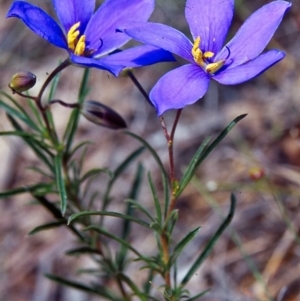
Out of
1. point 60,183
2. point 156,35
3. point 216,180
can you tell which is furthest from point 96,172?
point 216,180

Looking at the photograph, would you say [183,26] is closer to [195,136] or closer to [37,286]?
[195,136]

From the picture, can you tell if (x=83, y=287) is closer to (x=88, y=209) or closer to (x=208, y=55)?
(x=88, y=209)

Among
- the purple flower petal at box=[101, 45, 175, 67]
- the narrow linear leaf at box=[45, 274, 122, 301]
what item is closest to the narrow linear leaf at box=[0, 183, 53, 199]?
the narrow linear leaf at box=[45, 274, 122, 301]

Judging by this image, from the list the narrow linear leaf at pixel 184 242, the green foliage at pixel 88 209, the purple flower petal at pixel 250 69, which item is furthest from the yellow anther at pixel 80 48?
the narrow linear leaf at pixel 184 242

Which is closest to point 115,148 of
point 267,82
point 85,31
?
point 267,82

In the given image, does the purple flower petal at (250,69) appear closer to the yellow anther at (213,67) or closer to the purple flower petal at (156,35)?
the yellow anther at (213,67)
